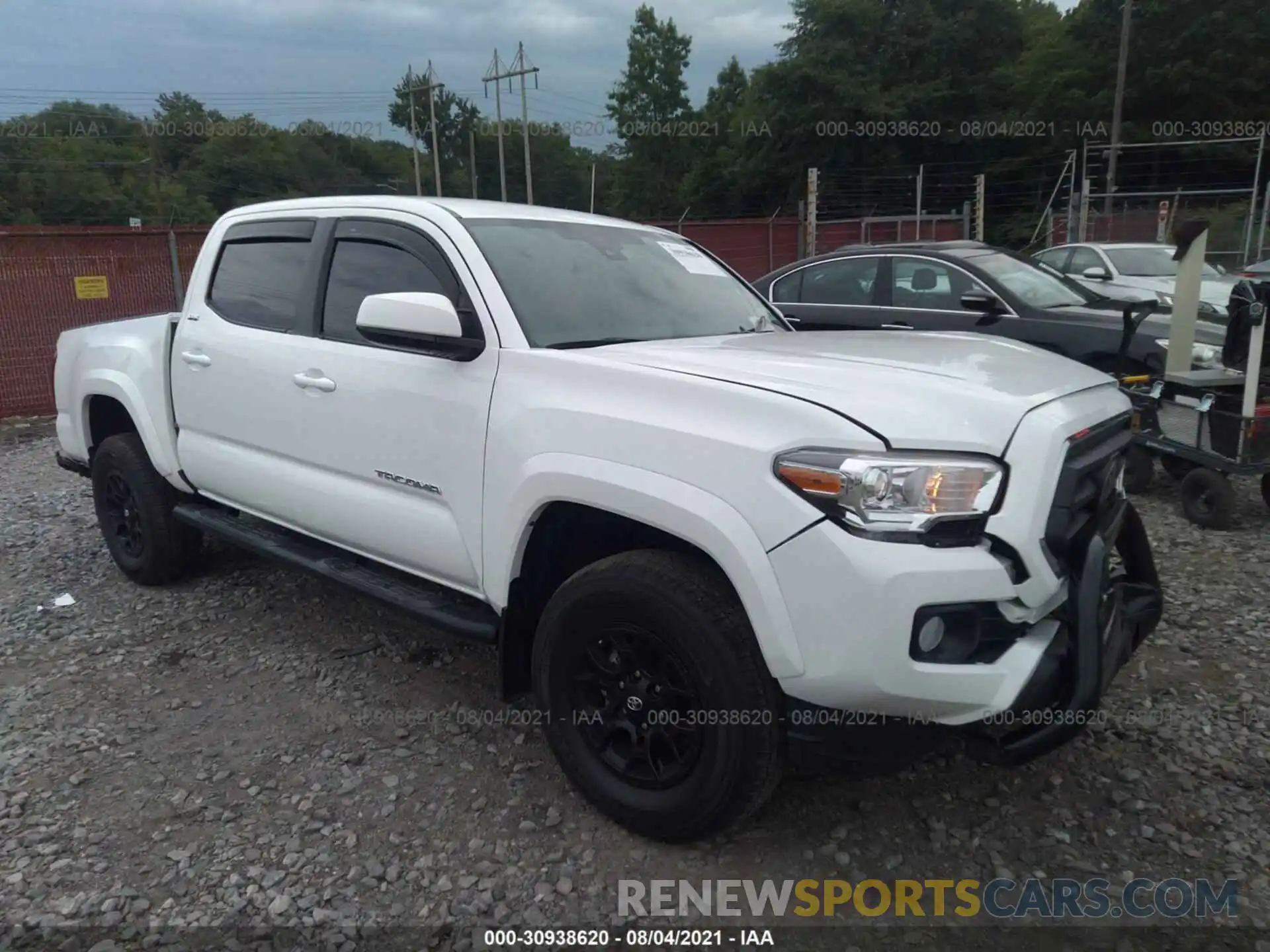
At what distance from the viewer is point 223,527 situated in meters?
4.26

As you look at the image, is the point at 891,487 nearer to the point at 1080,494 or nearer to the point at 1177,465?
the point at 1080,494

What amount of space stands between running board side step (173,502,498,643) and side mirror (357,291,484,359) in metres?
0.88

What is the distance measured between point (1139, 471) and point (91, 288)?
11051mm

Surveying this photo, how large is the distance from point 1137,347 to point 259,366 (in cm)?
628

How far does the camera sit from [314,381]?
11.8 feet

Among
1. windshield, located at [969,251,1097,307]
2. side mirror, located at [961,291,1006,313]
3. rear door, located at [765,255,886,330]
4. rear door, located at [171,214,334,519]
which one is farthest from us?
rear door, located at [765,255,886,330]

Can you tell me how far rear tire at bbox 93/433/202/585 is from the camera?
4797mm

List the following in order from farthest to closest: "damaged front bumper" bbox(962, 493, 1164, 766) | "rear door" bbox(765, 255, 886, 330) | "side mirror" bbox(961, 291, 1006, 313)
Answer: "rear door" bbox(765, 255, 886, 330) < "side mirror" bbox(961, 291, 1006, 313) < "damaged front bumper" bbox(962, 493, 1164, 766)

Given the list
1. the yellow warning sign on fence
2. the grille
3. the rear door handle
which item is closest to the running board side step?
the rear door handle

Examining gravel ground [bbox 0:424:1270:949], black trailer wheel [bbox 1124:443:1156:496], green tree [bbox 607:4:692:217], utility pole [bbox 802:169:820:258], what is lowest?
gravel ground [bbox 0:424:1270:949]

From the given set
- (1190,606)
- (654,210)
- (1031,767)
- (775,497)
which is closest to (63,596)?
(775,497)

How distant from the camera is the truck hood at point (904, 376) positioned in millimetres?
2344

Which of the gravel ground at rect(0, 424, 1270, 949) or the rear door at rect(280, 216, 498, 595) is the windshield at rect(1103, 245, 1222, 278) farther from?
the rear door at rect(280, 216, 498, 595)

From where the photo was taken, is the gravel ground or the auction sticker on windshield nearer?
the gravel ground
